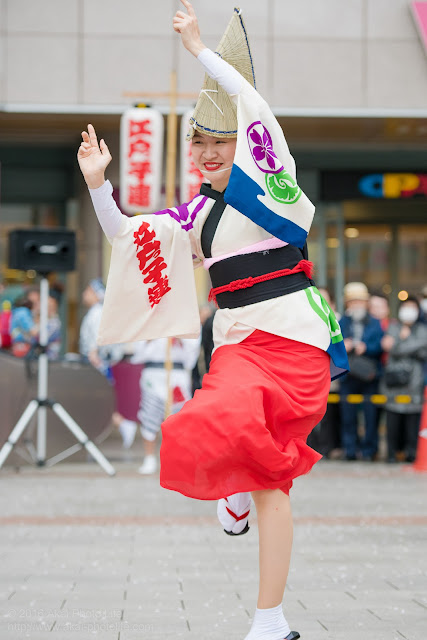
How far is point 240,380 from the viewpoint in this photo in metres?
3.50

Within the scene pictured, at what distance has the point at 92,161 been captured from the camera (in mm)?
3689

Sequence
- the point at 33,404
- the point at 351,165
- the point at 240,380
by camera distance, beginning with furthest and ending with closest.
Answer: the point at 351,165, the point at 33,404, the point at 240,380

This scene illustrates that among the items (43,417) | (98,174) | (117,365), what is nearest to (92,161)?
(98,174)

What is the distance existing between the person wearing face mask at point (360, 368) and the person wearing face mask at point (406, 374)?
187 mm

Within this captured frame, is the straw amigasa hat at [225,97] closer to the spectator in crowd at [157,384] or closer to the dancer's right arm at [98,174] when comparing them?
the dancer's right arm at [98,174]

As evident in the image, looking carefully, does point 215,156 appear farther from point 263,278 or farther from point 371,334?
point 371,334

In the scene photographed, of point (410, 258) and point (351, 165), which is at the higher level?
point (351, 165)

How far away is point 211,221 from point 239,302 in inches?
12.3

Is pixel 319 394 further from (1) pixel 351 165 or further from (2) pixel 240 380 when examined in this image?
(1) pixel 351 165

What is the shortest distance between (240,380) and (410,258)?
14.6 metres

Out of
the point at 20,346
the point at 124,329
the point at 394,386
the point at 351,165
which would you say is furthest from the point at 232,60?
the point at 351,165

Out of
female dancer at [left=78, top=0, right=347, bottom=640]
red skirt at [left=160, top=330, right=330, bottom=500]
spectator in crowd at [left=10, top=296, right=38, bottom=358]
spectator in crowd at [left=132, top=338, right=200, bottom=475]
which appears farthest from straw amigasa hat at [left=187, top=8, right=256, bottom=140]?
spectator in crowd at [left=10, top=296, right=38, bottom=358]

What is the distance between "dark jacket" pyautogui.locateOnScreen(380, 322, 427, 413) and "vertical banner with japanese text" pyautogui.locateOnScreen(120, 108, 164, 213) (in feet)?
14.5

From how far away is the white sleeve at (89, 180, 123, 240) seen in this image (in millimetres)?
3723
